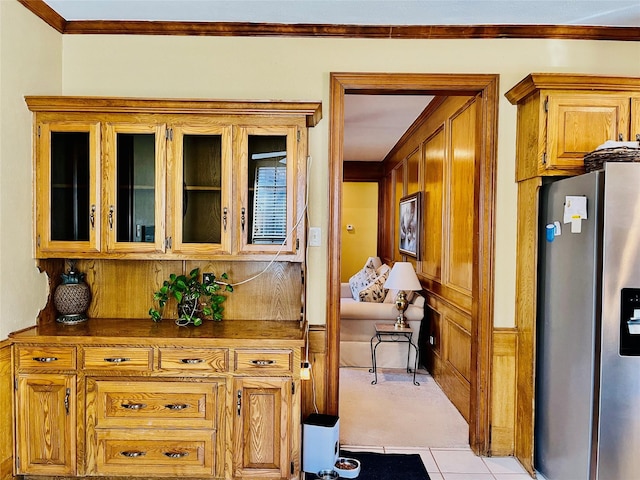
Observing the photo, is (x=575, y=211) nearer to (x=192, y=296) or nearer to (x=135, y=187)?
(x=192, y=296)

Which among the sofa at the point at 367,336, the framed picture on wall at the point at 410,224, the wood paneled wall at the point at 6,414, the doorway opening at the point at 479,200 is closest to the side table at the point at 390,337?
the sofa at the point at 367,336

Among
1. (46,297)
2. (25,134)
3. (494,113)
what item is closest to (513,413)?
(494,113)

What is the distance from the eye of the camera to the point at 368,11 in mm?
2691

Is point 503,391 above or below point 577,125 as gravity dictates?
below

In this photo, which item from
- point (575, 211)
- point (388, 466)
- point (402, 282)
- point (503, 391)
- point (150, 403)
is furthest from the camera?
point (402, 282)

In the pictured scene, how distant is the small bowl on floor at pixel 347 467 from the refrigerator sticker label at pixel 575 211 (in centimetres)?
175

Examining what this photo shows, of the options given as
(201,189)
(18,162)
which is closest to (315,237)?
(201,189)

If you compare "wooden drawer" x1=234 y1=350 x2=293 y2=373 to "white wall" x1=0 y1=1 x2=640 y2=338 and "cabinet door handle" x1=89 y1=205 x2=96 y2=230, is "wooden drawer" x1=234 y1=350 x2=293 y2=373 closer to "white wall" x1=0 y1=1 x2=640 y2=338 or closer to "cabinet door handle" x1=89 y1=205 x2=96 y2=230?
"white wall" x1=0 y1=1 x2=640 y2=338

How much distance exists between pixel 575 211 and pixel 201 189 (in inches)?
76.5

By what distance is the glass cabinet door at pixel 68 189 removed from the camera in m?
2.59

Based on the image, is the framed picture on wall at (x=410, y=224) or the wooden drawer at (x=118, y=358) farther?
the framed picture on wall at (x=410, y=224)

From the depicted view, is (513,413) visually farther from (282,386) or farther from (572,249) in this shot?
(282,386)

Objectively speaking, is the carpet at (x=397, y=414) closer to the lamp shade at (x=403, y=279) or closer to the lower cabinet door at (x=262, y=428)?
the lower cabinet door at (x=262, y=428)

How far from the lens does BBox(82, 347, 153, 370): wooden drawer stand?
7.96 ft
